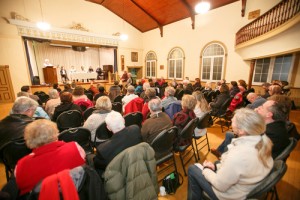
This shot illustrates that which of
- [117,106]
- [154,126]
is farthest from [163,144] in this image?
[117,106]

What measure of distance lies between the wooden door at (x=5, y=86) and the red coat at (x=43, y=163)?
9013 mm

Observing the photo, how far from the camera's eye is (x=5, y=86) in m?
7.25

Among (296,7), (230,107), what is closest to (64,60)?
(230,107)

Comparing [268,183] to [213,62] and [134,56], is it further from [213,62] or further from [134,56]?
[134,56]

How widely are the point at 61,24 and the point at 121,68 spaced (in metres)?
4.81

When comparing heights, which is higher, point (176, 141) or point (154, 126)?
point (154, 126)

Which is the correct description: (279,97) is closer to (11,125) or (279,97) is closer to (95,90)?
(11,125)

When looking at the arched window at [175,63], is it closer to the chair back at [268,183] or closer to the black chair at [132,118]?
the black chair at [132,118]

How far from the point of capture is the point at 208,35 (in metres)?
8.63

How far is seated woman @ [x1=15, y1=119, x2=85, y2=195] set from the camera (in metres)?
1.00

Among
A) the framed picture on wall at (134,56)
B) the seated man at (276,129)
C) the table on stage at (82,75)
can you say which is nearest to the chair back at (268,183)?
the seated man at (276,129)

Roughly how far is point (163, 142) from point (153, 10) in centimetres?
1005

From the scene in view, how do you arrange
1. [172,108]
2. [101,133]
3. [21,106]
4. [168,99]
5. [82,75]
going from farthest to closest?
[82,75]
[168,99]
[172,108]
[101,133]
[21,106]

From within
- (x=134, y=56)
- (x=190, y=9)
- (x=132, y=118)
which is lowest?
(x=132, y=118)
